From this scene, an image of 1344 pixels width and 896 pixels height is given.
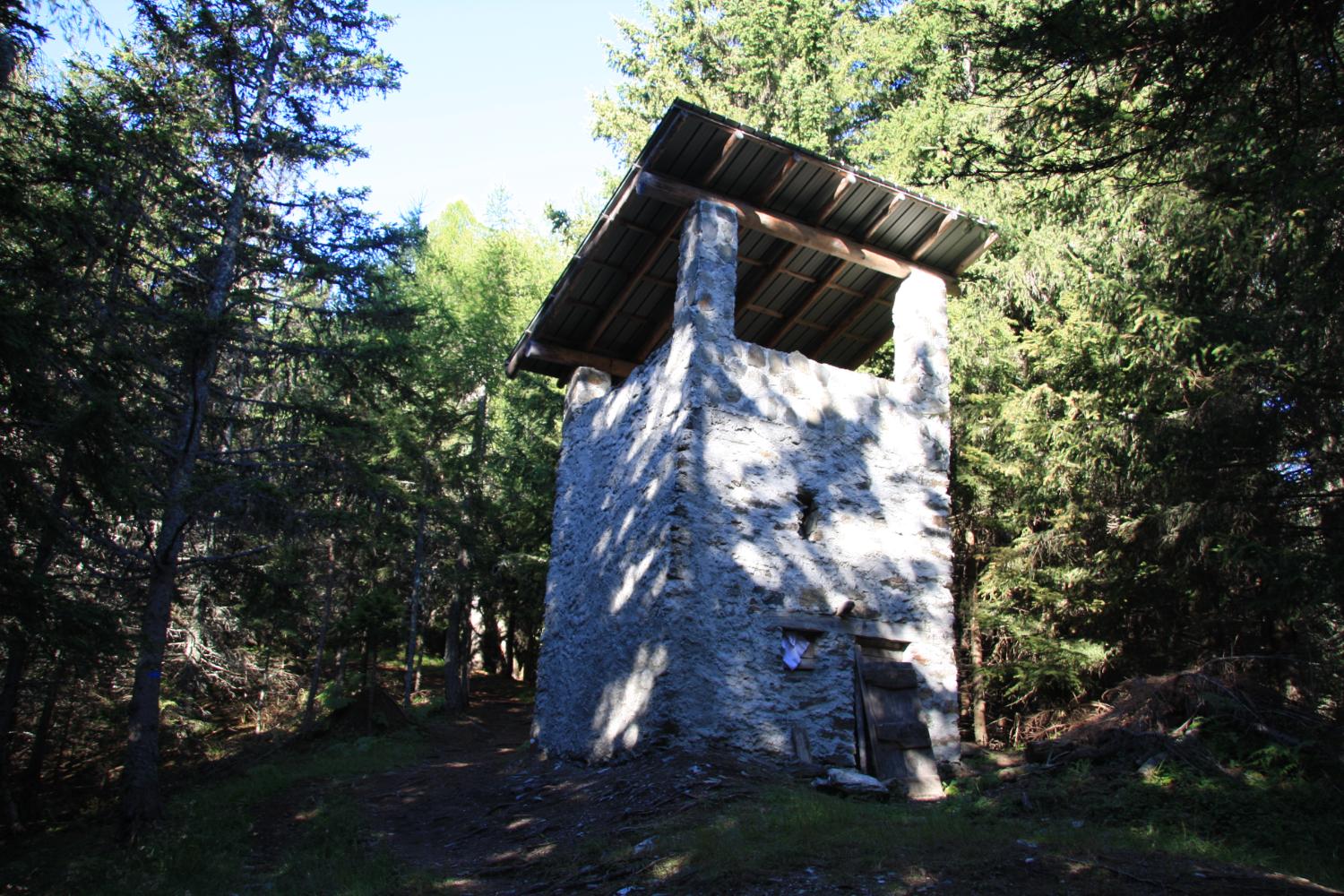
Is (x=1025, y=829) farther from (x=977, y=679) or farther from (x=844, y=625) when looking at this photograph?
(x=977, y=679)

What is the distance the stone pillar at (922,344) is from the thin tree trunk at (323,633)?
11.3 m

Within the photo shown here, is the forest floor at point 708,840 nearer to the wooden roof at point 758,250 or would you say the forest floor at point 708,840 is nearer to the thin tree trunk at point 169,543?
the thin tree trunk at point 169,543

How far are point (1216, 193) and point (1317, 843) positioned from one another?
495 cm

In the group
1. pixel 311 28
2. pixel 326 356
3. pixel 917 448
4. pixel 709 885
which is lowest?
pixel 709 885

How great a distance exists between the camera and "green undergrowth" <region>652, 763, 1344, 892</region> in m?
5.37

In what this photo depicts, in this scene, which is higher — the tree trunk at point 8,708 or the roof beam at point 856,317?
the roof beam at point 856,317

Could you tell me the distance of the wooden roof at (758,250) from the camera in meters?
9.67

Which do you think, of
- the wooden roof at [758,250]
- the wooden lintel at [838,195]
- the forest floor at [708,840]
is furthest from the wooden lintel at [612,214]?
the forest floor at [708,840]

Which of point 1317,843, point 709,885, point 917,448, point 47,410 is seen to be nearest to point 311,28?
point 47,410

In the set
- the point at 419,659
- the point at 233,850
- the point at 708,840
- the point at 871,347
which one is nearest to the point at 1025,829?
the point at 708,840

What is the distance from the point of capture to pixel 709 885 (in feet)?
16.7

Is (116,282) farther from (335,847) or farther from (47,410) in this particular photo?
(335,847)

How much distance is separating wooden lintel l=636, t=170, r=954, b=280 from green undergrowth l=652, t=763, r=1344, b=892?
19.4 feet

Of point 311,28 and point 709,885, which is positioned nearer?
point 709,885
